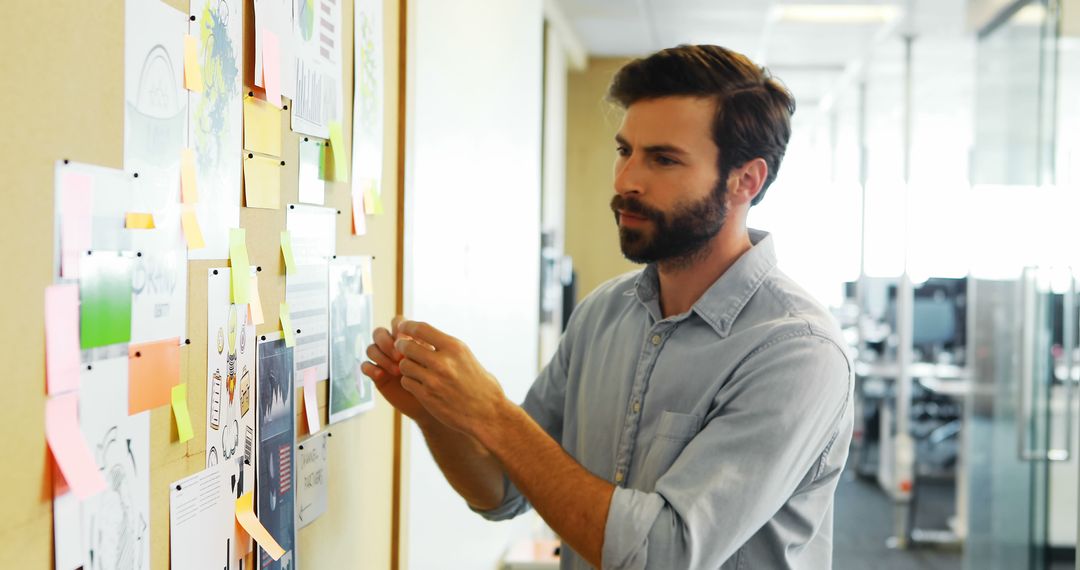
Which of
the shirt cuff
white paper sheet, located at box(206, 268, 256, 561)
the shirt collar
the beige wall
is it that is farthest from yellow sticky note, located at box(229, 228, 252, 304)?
the beige wall

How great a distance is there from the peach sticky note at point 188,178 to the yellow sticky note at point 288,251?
10.4 inches

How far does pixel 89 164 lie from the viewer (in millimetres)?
936

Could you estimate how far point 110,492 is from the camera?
990 millimetres

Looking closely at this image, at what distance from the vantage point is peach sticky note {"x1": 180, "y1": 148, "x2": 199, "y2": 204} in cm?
110

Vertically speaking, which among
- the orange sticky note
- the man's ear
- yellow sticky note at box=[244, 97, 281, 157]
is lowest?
the orange sticky note

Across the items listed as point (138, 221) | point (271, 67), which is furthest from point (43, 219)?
point (271, 67)

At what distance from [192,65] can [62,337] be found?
0.36 m

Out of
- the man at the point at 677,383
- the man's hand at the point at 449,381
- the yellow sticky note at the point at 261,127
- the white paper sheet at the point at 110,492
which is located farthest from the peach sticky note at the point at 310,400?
the white paper sheet at the point at 110,492

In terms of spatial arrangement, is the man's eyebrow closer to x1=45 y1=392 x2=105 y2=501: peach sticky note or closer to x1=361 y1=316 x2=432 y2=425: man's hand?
x1=361 y1=316 x2=432 y2=425: man's hand

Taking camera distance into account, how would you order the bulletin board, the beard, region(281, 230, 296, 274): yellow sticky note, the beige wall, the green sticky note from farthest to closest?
1. the beige wall
2. the beard
3. region(281, 230, 296, 274): yellow sticky note
4. the green sticky note
5. the bulletin board

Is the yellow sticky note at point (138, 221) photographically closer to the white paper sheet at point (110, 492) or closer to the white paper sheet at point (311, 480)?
the white paper sheet at point (110, 492)

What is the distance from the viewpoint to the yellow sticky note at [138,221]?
1000 millimetres

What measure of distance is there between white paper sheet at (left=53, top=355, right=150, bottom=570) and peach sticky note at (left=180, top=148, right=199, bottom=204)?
20 cm

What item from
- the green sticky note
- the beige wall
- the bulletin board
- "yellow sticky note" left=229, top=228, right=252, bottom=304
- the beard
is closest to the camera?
the bulletin board
